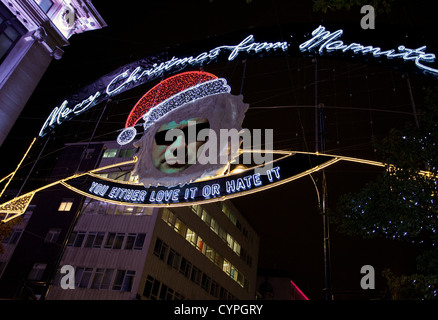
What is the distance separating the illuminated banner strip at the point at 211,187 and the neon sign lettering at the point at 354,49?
3.18 metres

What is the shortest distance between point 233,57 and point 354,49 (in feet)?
12.8

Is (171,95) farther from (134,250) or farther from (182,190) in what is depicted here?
(134,250)

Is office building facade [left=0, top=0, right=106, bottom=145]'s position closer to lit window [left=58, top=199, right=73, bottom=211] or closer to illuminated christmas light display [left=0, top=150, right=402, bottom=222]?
illuminated christmas light display [left=0, top=150, right=402, bottom=222]

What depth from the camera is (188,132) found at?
9930mm

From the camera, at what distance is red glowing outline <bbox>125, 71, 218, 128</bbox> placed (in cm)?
1209

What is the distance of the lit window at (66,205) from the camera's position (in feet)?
124

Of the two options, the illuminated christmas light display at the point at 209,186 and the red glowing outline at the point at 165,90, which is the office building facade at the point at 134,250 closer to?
the red glowing outline at the point at 165,90

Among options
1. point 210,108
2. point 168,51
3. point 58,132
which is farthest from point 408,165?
point 58,132

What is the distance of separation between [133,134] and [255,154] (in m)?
4.54

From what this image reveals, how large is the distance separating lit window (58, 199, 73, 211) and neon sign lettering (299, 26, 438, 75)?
34.5 metres

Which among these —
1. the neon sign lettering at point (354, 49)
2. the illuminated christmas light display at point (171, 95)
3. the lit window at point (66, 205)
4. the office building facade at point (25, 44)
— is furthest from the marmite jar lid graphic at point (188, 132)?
the lit window at point (66, 205)

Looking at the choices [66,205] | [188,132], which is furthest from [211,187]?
[66,205]

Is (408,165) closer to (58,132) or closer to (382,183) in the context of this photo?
(382,183)

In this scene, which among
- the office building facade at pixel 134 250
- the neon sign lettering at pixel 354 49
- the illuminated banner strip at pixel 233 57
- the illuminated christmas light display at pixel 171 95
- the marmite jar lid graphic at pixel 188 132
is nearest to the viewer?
the neon sign lettering at pixel 354 49
